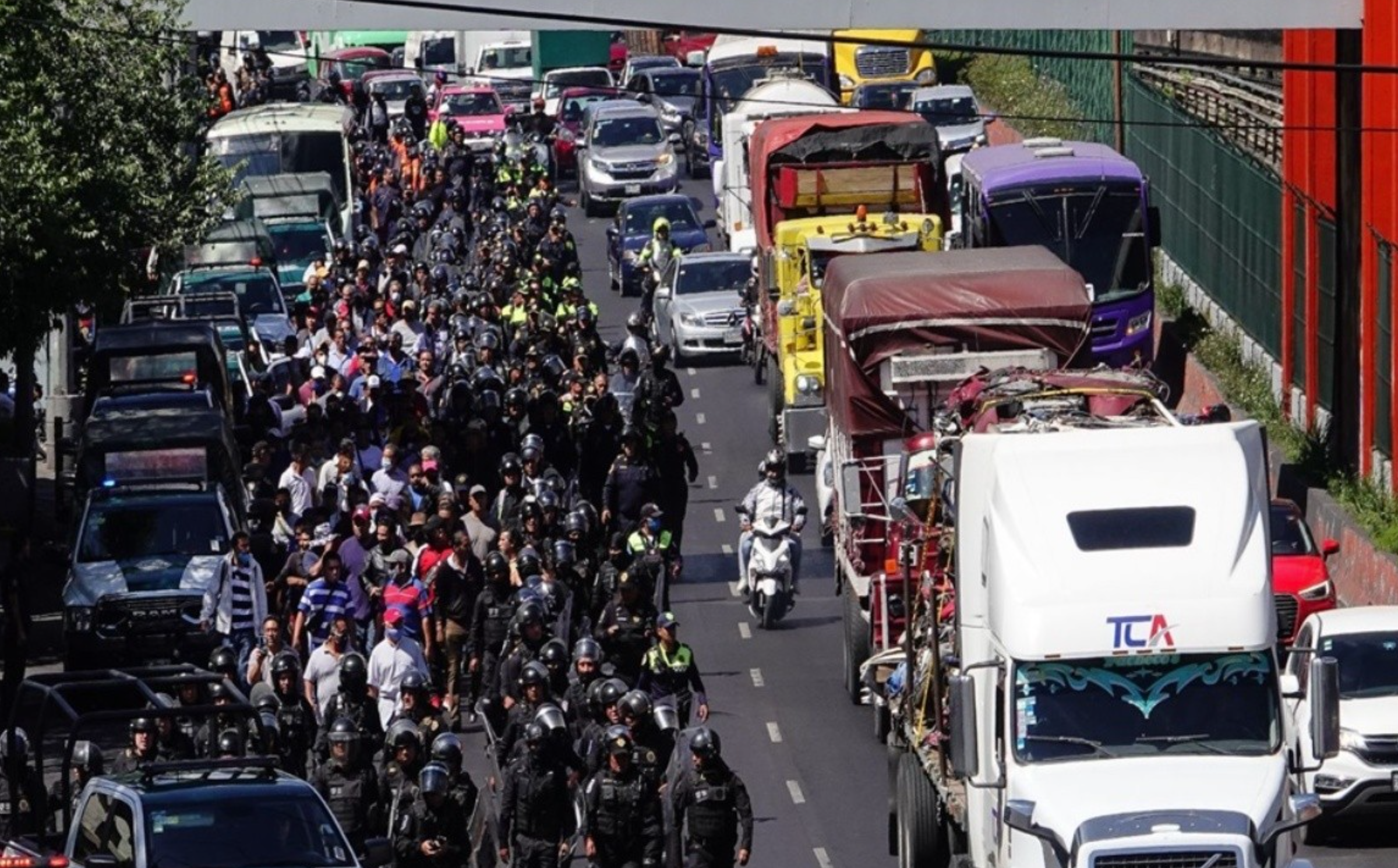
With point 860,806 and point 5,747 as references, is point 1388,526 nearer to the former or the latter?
point 860,806

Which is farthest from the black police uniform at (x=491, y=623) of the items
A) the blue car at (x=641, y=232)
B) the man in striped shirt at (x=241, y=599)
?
the blue car at (x=641, y=232)

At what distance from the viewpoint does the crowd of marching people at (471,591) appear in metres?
19.7

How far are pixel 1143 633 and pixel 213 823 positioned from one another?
4.78 m

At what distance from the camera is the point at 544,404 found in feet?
99.8

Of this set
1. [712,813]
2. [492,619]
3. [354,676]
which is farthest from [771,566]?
[712,813]

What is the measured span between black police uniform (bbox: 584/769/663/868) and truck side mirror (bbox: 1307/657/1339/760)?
4.56 meters

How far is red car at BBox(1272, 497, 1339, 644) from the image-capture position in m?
26.9

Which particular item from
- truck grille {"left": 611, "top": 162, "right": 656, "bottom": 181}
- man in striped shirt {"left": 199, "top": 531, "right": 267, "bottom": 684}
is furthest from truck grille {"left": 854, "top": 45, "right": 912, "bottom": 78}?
man in striped shirt {"left": 199, "top": 531, "right": 267, "bottom": 684}

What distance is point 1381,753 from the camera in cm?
2208

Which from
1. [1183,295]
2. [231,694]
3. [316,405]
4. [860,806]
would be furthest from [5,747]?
[1183,295]

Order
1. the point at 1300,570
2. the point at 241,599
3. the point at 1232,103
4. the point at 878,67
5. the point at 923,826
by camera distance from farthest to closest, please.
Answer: the point at 878,67 < the point at 1232,103 < the point at 1300,570 < the point at 241,599 < the point at 923,826

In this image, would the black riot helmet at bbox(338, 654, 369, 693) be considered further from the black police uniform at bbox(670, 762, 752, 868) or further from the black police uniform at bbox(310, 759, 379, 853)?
the black police uniform at bbox(670, 762, 752, 868)

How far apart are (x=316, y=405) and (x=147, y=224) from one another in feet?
20.7

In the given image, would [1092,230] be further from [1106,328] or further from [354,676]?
[354,676]
